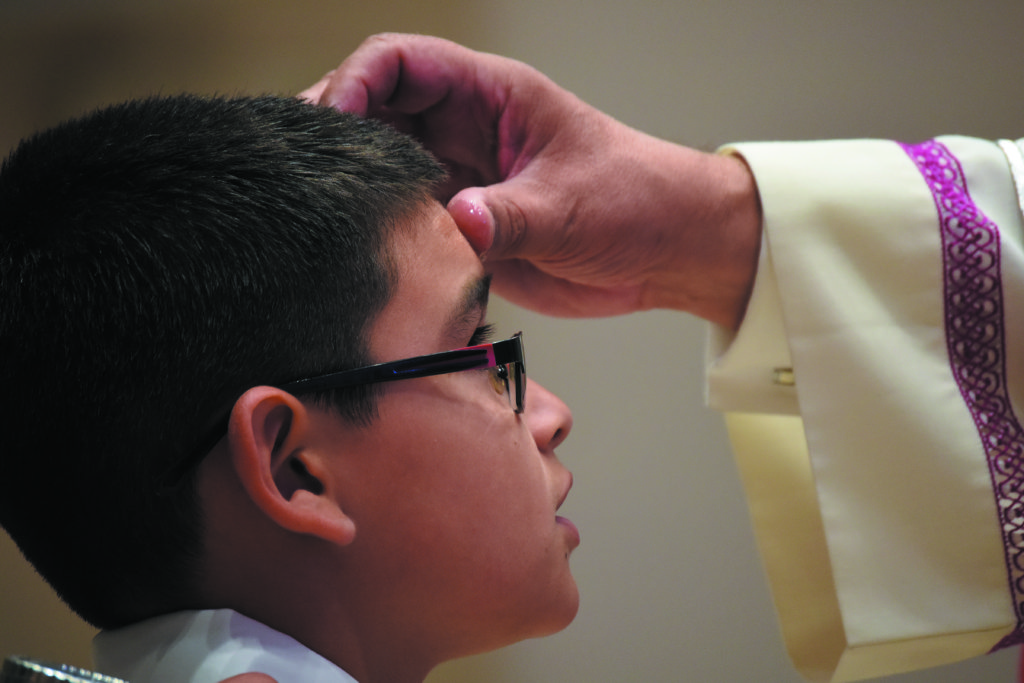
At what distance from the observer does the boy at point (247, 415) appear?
640 mm

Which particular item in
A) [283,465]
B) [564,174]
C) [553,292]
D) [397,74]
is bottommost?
[553,292]

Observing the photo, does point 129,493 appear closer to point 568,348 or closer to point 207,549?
point 207,549

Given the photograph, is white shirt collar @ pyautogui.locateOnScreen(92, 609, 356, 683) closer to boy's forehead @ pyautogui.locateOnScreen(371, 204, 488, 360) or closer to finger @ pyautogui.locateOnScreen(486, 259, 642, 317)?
boy's forehead @ pyautogui.locateOnScreen(371, 204, 488, 360)

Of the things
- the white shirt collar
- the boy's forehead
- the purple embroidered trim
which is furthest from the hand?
the white shirt collar

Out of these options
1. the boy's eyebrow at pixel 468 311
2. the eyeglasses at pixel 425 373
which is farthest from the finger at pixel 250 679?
the boy's eyebrow at pixel 468 311

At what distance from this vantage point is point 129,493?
2.12 ft

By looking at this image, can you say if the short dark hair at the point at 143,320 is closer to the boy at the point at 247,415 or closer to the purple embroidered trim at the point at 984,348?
the boy at the point at 247,415

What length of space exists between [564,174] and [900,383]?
44 cm

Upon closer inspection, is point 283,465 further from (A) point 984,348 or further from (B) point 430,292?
(A) point 984,348

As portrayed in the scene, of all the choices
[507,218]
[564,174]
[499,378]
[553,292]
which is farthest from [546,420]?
[553,292]

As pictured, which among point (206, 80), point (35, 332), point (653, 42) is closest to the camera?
point (35, 332)

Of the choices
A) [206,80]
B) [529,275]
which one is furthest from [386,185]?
[206,80]

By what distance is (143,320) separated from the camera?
639mm

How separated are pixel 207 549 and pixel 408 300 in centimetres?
25
